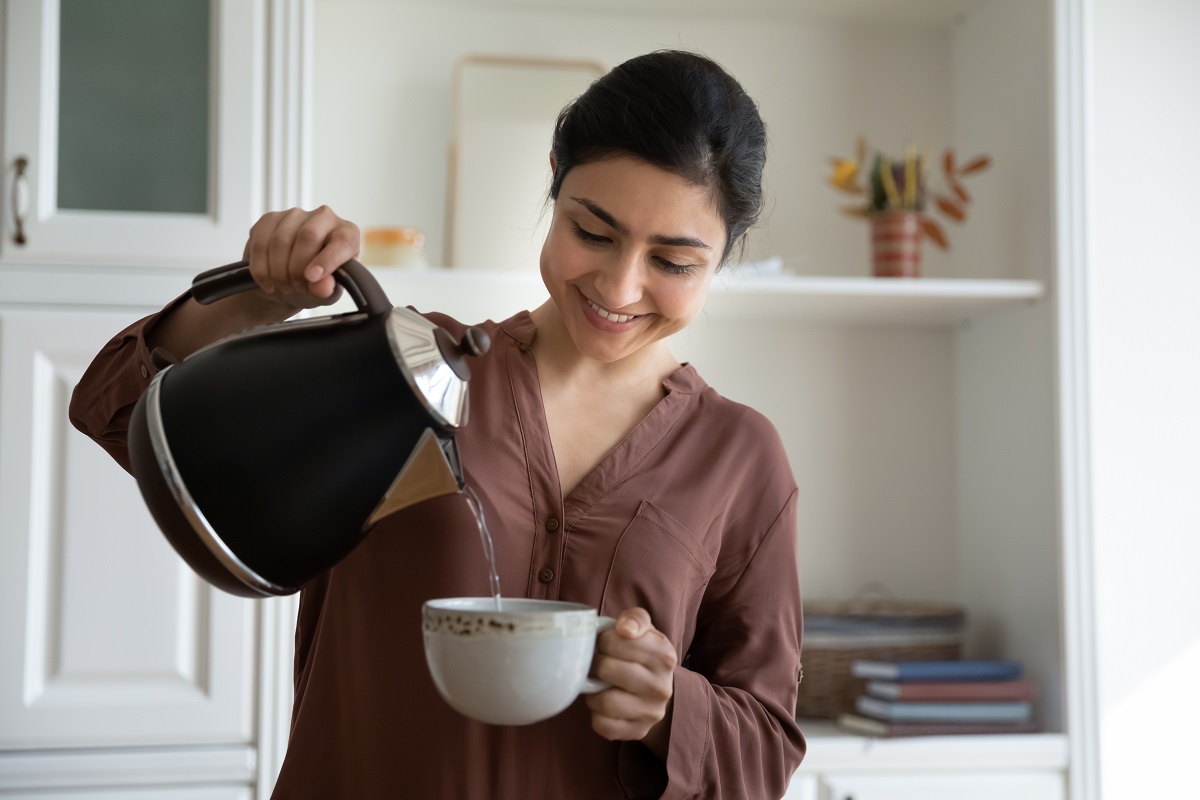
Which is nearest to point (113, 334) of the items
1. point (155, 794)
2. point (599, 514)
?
point (155, 794)

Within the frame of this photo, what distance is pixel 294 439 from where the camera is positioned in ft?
2.25

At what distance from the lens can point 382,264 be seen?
1.79 meters

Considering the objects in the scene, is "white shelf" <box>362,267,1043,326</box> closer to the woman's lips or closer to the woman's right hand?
the woman's lips

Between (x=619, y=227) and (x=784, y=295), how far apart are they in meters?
0.94

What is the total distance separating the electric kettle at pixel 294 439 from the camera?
68 centimetres

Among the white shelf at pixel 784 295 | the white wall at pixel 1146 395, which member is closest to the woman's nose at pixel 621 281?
the white shelf at pixel 784 295

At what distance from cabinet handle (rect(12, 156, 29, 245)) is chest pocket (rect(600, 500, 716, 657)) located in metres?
1.07

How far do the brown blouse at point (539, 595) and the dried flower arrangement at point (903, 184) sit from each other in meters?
1.03

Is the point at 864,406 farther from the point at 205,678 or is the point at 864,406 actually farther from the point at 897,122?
the point at 205,678

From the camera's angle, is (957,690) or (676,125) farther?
(957,690)

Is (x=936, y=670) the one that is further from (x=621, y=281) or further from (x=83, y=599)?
(x=83, y=599)

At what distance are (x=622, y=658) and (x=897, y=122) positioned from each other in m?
1.69

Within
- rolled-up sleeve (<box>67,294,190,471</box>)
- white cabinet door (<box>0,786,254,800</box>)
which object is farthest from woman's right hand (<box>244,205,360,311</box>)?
white cabinet door (<box>0,786,254,800</box>)

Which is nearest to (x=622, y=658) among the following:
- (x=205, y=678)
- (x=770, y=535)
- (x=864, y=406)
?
(x=770, y=535)
